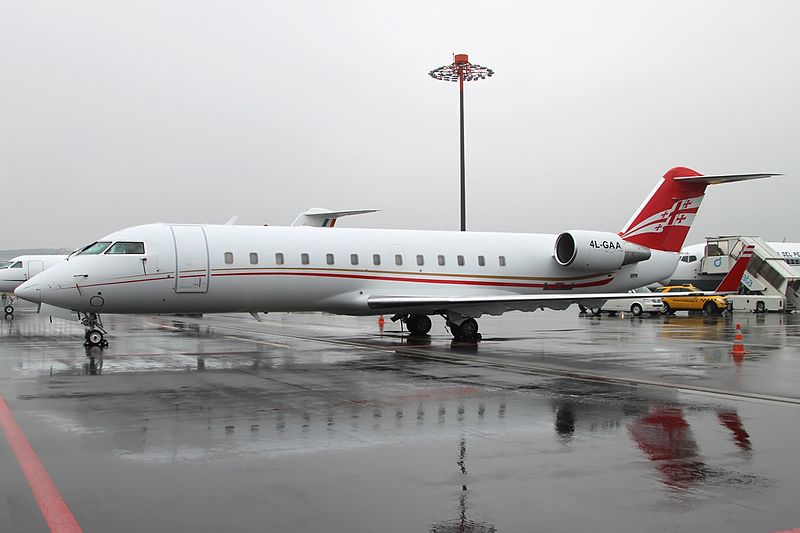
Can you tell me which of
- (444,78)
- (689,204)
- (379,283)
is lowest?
(379,283)

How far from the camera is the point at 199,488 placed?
581 cm

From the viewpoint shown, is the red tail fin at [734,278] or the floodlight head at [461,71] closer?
the red tail fin at [734,278]

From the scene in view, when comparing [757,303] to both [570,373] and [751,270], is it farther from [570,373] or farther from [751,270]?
[570,373]

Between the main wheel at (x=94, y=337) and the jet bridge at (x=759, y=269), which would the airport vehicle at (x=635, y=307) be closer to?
the jet bridge at (x=759, y=269)

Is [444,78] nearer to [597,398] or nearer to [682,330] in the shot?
[682,330]

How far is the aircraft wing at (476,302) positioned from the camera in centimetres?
1911

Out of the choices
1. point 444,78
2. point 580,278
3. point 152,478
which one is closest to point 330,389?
point 152,478

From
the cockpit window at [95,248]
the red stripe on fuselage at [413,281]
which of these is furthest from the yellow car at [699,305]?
the cockpit window at [95,248]

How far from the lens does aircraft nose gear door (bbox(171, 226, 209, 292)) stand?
701 inches

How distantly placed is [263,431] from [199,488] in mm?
2198

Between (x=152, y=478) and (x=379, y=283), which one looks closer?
(x=152, y=478)

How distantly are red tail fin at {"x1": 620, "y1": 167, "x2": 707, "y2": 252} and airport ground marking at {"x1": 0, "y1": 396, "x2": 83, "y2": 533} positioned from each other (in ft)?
63.5

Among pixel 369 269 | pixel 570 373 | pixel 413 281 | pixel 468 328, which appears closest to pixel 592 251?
pixel 468 328

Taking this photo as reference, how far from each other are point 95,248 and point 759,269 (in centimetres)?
3763
